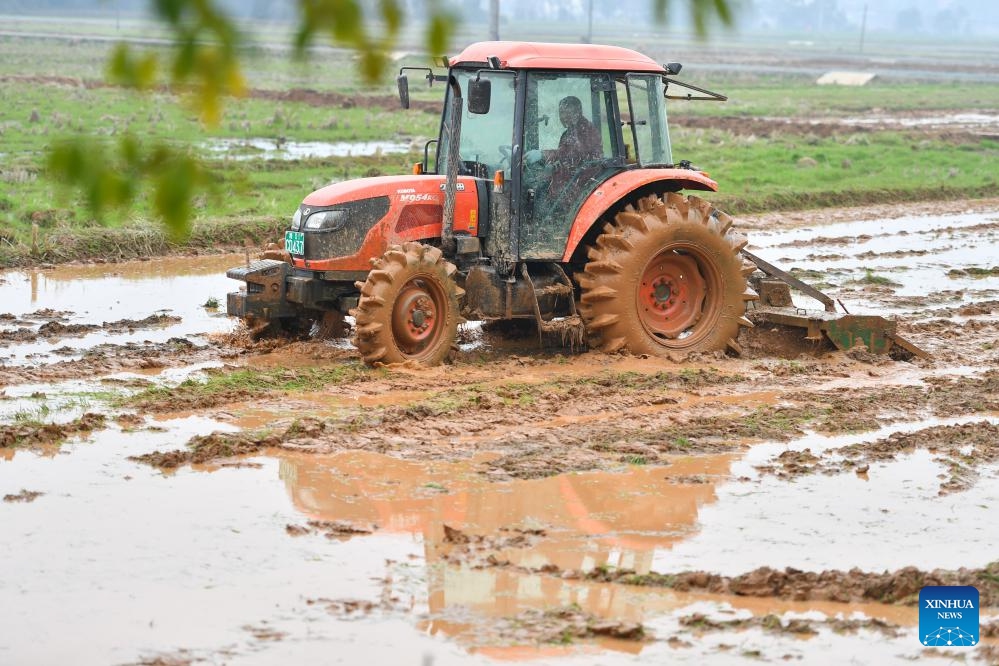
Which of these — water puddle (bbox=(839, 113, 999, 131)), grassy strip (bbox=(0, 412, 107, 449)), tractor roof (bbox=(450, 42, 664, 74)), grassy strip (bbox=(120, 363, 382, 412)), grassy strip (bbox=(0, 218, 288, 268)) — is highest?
tractor roof (bbox=(450, 42, 664, 74))

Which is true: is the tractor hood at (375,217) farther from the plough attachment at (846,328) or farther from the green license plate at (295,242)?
the plough attachment at (846,328)

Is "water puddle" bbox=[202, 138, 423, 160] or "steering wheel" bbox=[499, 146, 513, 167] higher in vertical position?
"steering wheel" bbox=[499, 146, 513, 167]

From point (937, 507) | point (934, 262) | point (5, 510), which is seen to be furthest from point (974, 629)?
point (934, 262)

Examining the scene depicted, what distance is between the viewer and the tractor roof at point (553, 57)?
10.5 meters

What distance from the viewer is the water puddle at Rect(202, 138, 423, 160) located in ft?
84.1

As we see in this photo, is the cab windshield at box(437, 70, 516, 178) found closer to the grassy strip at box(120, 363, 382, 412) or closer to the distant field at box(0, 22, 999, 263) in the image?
the distant field at box(0, 22, 999, 263)

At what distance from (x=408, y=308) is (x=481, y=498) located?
2.98m

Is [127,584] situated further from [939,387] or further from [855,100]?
[855,100]

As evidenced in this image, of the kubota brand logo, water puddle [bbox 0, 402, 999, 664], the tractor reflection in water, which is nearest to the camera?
water puddle [bbox 0, 402, 999, 664]

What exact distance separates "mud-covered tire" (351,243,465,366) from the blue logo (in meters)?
4.96

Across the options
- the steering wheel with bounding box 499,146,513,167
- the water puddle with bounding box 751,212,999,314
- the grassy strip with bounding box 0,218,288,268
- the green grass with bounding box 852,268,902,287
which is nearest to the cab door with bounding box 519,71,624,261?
the steering wheel with bounding box 499,146,513,167

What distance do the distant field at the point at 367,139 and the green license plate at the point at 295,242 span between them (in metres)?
0.60

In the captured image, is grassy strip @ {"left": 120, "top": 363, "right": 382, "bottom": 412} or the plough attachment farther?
the plough attachment

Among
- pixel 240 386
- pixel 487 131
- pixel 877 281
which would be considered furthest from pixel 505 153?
pixel 877 281
